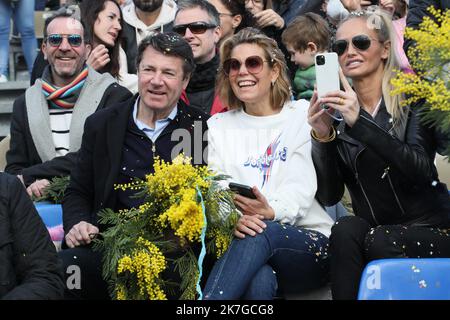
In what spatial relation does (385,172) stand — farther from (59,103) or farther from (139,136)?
(59,103)

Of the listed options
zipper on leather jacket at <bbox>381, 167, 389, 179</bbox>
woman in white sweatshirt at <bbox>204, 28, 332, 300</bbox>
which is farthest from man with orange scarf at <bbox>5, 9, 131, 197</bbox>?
zipper on leather jacket at <bbox>381, 167, 389, 179</bbox>

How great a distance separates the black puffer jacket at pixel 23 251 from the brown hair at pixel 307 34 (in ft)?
11.2

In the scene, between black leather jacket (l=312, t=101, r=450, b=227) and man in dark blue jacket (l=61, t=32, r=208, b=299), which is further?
man in dark blue jacket (l=61, t=32, r=208, b=299)

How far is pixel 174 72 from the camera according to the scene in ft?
18.0

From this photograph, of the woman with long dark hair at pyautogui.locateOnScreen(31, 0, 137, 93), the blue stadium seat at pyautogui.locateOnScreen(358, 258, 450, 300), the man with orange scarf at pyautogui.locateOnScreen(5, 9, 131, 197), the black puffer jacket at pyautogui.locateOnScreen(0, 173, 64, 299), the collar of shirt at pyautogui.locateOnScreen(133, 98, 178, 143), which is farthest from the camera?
the woman with long dark hair at pyautogui.locateOnScreen(31, 0, 137, 93)

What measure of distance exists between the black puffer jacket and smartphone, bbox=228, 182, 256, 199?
1112 mm

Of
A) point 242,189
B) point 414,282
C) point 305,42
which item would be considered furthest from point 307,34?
point 414,282

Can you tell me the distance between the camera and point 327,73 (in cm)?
470

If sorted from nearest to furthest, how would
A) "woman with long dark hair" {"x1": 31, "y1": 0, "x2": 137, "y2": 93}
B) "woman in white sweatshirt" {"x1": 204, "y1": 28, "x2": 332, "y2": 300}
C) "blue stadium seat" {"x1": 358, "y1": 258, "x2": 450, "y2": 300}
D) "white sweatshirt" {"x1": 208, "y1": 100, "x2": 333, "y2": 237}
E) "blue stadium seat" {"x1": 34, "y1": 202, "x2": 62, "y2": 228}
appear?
"blue stadium seat" {"x1": 358, "y1": 258, "x2": 450, "y2": 300}
"woman in white sweatshirt" {"x1": 204, "y1": 28, "x2": 332, "y2": 300}
"white sweatshirt" {"x1": 208, "y1": 100, "x2": 333, "y2": 237}
"blue stadium seat" {"x1": 34, "y1": 202, "x2": 62, "y2": 228}
"woman with long dark hair" {"x1": 31, "y1": 0, "x2": 137, "y2": 93}

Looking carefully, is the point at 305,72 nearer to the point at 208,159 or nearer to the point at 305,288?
the point at 208,159

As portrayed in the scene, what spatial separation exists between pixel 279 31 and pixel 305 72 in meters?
0.87

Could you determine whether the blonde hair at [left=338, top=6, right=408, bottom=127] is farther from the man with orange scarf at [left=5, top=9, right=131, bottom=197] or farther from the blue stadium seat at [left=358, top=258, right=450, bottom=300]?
the man with orange scarf at [left=5, top=9, right=131, bottom=197]

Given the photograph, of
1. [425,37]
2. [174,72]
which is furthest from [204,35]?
[425,37]

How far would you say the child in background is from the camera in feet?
23.1
